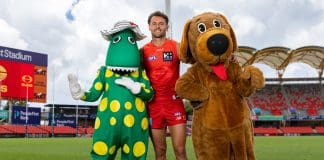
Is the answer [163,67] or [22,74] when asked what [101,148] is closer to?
[163,67]

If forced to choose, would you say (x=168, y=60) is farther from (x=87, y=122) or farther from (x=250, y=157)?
(x=87, y=122)

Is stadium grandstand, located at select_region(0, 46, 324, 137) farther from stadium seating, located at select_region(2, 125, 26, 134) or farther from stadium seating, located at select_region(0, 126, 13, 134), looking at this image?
stadium seating, located at select_region(0, 126, 13, 134)

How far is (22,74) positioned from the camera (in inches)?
1273

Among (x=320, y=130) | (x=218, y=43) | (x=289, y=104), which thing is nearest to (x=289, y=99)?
(x=289, y=104)

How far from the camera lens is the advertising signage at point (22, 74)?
103 feet

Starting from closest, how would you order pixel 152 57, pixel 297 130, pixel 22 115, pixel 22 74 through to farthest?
1. pixel 152 57
2. pixel 22 74
3. pixel 22 115
4. pixel 297 130

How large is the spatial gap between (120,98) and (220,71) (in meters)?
1.13

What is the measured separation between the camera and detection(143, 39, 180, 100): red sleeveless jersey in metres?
4.63

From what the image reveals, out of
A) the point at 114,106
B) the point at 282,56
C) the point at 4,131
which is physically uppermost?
the point at 282,56

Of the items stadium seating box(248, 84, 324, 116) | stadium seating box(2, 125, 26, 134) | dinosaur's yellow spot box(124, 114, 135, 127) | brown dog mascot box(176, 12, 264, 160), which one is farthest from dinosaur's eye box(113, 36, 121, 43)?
stadium seating box(248, 84, 324, 116)

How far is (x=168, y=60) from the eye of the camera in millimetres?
4695

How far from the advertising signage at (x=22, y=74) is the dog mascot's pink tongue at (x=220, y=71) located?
29196 mm

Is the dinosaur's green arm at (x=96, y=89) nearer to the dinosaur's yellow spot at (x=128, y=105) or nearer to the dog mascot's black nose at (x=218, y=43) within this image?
the dinosaur's yellow spot at (x=128, y=105)

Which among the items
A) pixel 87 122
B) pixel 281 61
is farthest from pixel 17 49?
pixel 281 61
